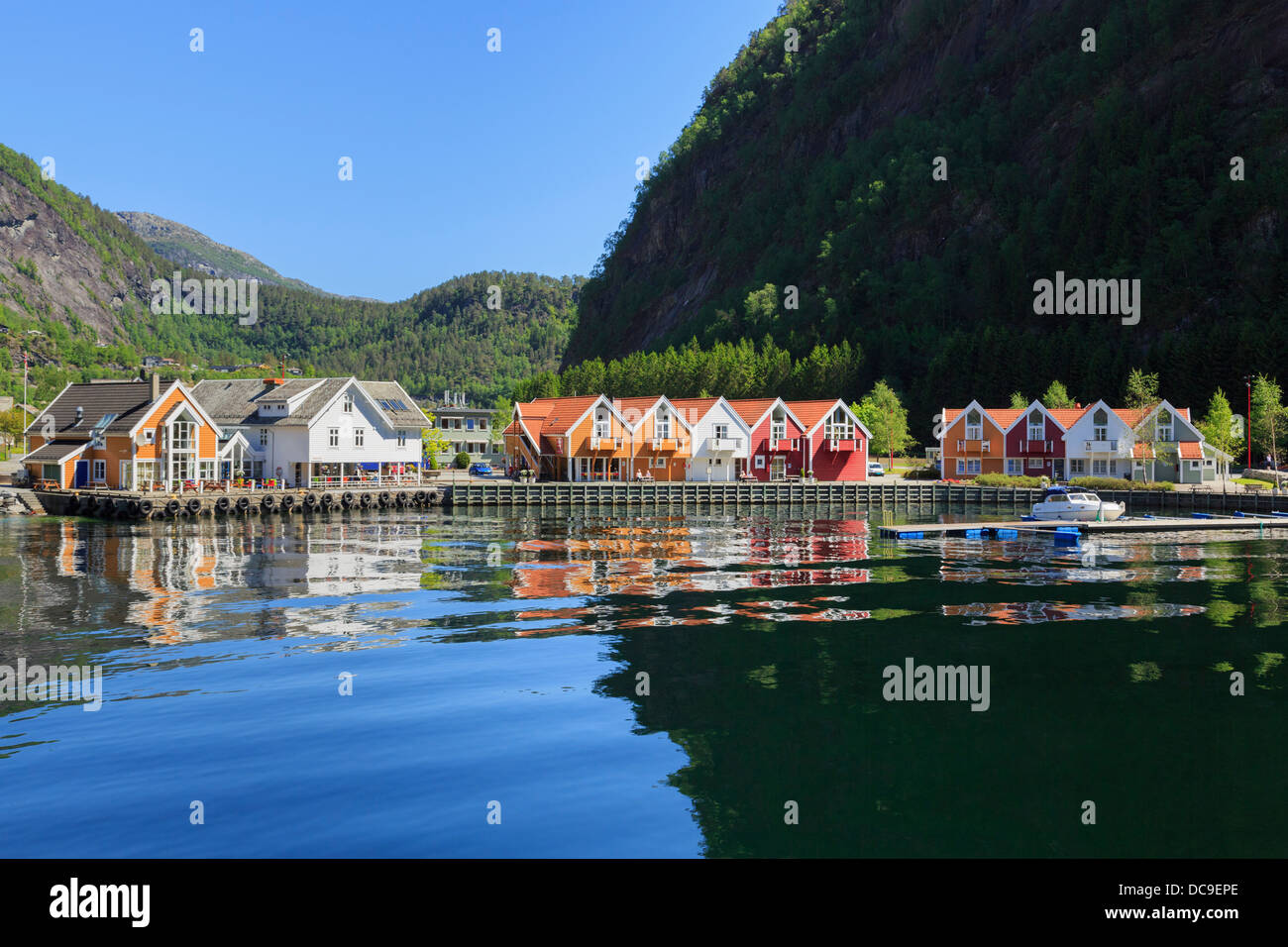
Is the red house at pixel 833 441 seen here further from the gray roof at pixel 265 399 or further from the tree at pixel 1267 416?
the gray roof at pixel 265 399

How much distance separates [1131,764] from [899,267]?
183385 millimetres

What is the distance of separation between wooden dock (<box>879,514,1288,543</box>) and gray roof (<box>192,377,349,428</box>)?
47.9 metres

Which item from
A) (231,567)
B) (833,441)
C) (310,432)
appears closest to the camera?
(231,567)

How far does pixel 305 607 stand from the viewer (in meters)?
39.8

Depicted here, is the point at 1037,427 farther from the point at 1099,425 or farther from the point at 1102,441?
the point at 1102,441

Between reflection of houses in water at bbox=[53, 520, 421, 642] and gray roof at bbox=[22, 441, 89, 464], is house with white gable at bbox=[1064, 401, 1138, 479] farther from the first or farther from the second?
gray roof at bbox=[22, 441, 89, 464]

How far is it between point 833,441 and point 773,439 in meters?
6.30

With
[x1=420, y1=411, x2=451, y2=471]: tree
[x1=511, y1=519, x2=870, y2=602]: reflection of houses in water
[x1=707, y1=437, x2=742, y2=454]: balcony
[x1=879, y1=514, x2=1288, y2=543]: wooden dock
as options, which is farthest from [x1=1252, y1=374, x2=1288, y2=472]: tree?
[x1=420, y1=411, x2=451, y2=471]: tree

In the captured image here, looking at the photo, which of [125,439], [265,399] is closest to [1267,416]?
[265,399]

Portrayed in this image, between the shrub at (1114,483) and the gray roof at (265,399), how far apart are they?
6739 centimetres

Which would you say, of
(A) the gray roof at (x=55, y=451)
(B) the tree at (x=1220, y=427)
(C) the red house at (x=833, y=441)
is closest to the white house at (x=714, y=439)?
(C) the red house at (x=833, y=441)

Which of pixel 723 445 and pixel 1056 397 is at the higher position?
pixel 1056 397

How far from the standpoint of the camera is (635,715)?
2578cm
